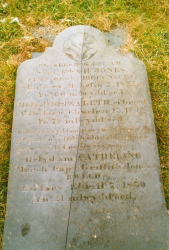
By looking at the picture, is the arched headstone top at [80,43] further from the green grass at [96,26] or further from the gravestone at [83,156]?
the green grass at [96,26]

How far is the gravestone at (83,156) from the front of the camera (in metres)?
2.17

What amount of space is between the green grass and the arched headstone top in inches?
29.3

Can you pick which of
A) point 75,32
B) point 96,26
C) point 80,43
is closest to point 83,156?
point 80,43

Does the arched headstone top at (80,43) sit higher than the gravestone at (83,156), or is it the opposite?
the arched headstone top at (80,43)

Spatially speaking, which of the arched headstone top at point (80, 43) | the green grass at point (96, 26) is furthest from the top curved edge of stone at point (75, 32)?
the green grass at point (96, 26)

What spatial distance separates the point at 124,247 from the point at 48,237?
860mm

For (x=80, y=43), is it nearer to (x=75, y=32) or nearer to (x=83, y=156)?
(x=75, y=32)

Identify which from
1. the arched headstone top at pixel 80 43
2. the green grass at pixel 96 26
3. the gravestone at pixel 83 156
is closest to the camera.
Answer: the gravestone at pixel 83 156

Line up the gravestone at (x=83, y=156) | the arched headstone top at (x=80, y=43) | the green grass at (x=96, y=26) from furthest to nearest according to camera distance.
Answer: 1. the green grass at (x=96, y=26)
2. the arched headstone top at (x=80, y=43)
3. the gravestone at (x=83, y=156)

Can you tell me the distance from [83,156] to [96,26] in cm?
245

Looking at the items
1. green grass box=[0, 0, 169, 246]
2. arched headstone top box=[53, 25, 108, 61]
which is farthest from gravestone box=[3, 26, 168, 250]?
green grass box=[0, 0, 169, 246]

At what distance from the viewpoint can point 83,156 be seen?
2346 millimetres

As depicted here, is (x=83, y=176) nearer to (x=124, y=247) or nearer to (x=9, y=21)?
(x=124, y=247)

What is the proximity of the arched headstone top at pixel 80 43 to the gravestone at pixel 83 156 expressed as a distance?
0.05ft
